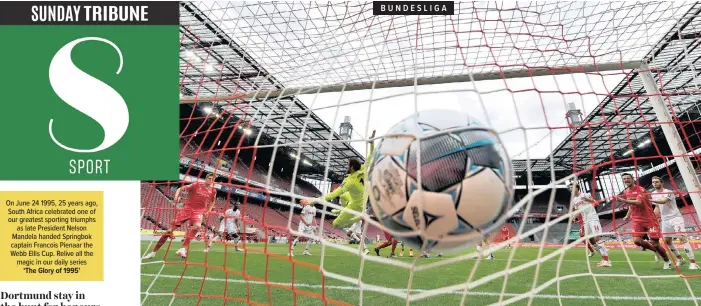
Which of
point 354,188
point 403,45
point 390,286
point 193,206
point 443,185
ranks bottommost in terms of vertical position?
point 390,286

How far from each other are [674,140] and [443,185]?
265 cm

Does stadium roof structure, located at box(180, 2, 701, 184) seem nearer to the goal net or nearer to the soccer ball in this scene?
the goal net

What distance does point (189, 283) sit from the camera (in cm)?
401

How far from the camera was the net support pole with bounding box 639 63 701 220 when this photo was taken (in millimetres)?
3000

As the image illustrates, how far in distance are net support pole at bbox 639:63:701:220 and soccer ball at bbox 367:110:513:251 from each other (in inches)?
81.8

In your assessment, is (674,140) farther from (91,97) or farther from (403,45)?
(91,97)

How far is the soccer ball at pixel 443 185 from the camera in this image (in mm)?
1641

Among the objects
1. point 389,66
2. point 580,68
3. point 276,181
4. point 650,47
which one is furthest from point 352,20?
point 276,181

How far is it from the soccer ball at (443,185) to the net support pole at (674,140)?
2.08m

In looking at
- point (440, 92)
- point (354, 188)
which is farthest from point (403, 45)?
point (440, 92)

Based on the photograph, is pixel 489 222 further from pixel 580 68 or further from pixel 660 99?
pixel 660 99

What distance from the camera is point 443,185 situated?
1.65 m

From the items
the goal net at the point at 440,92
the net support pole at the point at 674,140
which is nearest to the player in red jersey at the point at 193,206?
the goal net at the point at 440,92

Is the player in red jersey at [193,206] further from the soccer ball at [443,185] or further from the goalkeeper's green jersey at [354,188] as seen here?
the soccer ball at [443,185]
